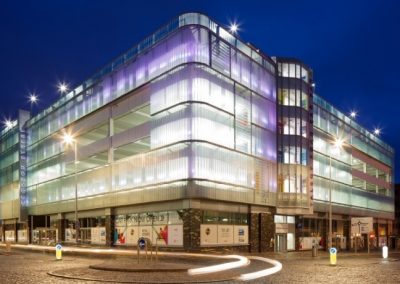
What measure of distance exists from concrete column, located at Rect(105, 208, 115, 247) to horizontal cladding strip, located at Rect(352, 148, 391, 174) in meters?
37.7

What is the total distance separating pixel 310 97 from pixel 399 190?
74118 millimetres

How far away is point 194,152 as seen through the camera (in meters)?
42.1

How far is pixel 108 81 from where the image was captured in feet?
178

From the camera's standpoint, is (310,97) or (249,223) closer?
(249,223)

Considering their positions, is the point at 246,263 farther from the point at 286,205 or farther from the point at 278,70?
the point at 278,70

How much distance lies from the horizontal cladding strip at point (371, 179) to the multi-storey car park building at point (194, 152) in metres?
3.03

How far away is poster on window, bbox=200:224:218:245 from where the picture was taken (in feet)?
141

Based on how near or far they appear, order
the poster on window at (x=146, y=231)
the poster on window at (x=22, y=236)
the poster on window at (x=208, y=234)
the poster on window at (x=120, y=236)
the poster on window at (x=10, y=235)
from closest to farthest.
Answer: the poster on window at (x=208, y=234)
the poster on window at (x=146, y=231)
the poster on window at (x=120, y=236)
the poster on window at (x=22, y=236)
the poster on window at (x=10, y=235)

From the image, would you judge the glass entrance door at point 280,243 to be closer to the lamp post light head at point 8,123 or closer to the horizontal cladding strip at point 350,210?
the horizontal cladding strip at point 350,210

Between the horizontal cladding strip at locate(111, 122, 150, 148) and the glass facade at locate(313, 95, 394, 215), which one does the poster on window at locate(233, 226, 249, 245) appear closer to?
the horizontal cladding strip at locate(111, 122, 150, 148)

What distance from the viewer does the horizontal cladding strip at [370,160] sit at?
246ft

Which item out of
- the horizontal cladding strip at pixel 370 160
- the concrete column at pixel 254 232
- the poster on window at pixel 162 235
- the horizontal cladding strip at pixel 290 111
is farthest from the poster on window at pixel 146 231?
the horizontal cladding strip at pixel 370 160

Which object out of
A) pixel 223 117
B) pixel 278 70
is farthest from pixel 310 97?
pixel 223 117

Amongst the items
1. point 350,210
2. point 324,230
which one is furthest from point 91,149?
point 350,210
